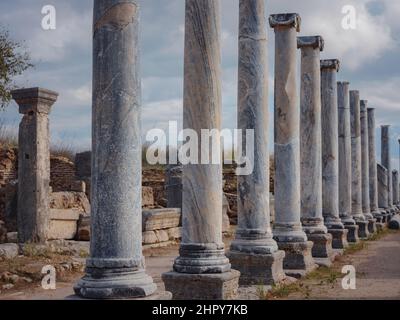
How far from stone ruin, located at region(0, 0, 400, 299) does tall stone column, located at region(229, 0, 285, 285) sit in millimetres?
18

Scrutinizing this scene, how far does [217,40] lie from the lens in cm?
846

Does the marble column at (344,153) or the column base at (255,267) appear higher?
the marble column at (344,153)

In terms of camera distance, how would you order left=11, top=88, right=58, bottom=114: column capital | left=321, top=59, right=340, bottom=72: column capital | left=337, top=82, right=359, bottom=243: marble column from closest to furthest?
left=11, top=88, right=58, bottom=114: column capital → left=321, top=59, right=340, bottom=72: column capital → left=337, top=82, right=359, bottom=243: marble column

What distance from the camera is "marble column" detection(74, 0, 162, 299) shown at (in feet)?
20.0

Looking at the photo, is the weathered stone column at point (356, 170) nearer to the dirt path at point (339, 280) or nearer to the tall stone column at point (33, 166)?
the dirt path at point (339, 280)

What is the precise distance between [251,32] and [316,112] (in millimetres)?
5714

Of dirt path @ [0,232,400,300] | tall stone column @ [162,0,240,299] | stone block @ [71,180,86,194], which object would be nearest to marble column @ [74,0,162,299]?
tall stone column @ [162,0,240,299]

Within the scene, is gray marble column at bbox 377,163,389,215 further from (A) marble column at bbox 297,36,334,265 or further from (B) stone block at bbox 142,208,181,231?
(A) marble column at bbox 297,36,334,265

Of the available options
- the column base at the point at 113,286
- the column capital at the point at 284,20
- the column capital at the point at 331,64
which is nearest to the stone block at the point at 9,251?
the column base at the point at 113,286

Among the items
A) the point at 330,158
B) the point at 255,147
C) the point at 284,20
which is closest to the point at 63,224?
the point at 255,147

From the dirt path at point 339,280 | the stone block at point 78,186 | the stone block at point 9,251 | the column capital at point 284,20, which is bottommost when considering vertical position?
the dirt path at point 339,280

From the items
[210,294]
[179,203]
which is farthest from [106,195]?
[179,203]

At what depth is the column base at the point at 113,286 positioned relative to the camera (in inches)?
235
